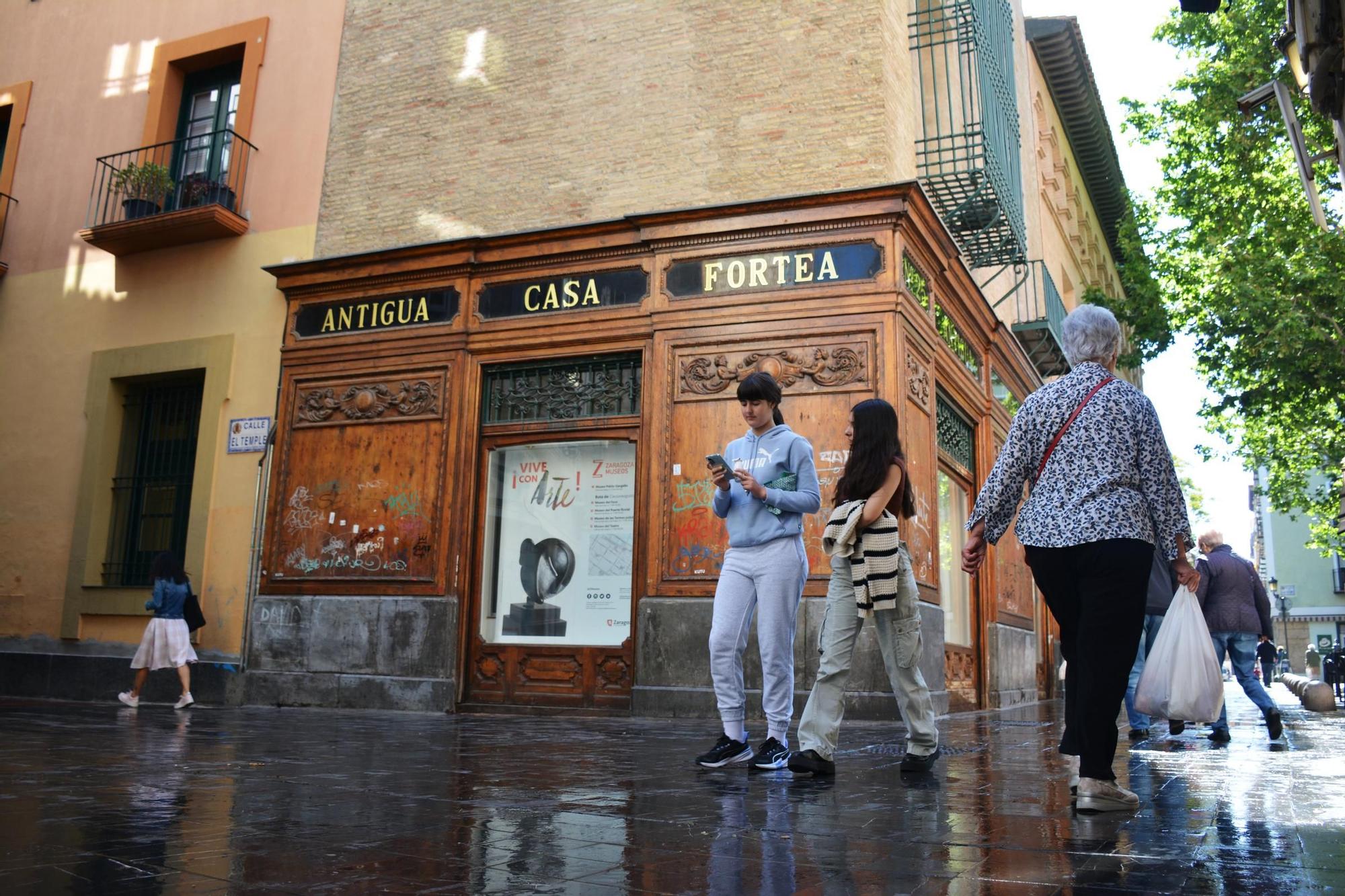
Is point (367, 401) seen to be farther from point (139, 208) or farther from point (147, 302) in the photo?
point (139, 208)

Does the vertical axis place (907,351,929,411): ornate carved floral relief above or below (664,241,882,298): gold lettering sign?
below

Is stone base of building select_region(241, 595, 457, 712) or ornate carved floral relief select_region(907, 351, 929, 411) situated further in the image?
stone base of building select_region(241, 595, 457, 712)

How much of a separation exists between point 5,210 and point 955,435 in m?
13.3

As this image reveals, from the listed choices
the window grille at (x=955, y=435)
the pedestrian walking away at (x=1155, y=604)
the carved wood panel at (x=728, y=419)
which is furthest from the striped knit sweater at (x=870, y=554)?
the window grille at (x=955, y=435)

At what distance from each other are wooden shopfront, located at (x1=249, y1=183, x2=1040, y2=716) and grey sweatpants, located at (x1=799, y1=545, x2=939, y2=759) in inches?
153

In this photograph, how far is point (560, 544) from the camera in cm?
1125

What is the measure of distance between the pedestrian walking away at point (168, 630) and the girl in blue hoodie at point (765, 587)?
763cm

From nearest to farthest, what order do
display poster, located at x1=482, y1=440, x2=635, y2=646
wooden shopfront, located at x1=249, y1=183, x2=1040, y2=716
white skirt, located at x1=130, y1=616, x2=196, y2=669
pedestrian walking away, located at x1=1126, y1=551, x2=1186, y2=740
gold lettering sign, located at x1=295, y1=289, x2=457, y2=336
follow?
pedestrian walking away, located at x1=1126, y1=551, x2=1186, y2=740 < wooden shopfront, located at x1=249, y1=183, x2=1040, y2=716 < display poster, located at x1=482, y1=440, x2=635, y2=646 < white skirt, located at x1=130, y1=616, x2=196, y2=669 < gold lettering sign, located at x1=295, y1=289, x2=457, y2=336

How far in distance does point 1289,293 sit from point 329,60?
14.2 meters

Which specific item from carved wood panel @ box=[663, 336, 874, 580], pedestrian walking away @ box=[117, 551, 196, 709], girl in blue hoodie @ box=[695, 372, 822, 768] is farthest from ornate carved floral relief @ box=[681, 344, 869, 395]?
pedestrian walking away @ box=[117, 551, 196, 709]

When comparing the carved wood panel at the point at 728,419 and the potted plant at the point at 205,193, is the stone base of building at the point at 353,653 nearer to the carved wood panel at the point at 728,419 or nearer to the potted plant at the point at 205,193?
the carved wood panel at the point at 728,419

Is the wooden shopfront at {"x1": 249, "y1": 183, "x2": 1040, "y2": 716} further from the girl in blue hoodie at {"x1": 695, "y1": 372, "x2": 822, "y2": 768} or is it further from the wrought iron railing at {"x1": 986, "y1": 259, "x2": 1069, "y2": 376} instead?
the wrought iron railing at {"x1": 986, "y1": 259, "x2": 1069, "y2": 376}

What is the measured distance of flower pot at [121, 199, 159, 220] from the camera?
13.6m

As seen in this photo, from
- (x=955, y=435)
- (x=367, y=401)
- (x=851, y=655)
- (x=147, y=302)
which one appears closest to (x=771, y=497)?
(x=851, y=655)
